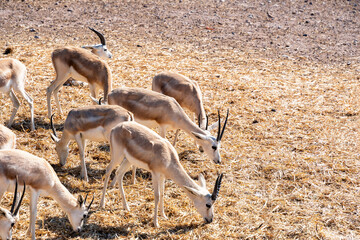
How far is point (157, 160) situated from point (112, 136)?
0.81 meters

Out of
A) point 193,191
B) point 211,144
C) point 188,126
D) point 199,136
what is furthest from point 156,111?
point 193,191

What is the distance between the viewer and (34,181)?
603 cm

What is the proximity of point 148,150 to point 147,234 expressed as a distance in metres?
1.19

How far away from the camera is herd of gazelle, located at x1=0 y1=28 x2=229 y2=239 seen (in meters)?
6.07

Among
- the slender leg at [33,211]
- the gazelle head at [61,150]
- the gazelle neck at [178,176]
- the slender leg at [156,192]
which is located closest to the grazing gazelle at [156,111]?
the gazelle head at [61,150]

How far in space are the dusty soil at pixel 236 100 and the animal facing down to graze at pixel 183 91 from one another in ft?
2.27

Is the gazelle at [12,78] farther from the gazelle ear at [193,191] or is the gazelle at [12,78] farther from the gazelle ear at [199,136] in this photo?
the gazelle ear at [193,191]

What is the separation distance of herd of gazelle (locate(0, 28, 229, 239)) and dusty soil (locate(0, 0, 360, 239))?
1.19 ft

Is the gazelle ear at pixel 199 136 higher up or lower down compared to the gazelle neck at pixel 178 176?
lower down

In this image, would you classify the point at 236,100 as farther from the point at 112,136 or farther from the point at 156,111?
the point at 112,136

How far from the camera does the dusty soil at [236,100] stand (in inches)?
272

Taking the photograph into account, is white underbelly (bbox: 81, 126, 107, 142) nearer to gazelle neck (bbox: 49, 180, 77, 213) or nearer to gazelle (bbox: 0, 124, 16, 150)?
gazelle (bbox: 0, 124, 16, 150)

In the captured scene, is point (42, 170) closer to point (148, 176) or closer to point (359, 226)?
point (148, 176)

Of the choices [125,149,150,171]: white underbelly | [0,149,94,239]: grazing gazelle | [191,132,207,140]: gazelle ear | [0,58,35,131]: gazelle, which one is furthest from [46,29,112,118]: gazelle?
[0,149,94,239]: grazing gazelle
